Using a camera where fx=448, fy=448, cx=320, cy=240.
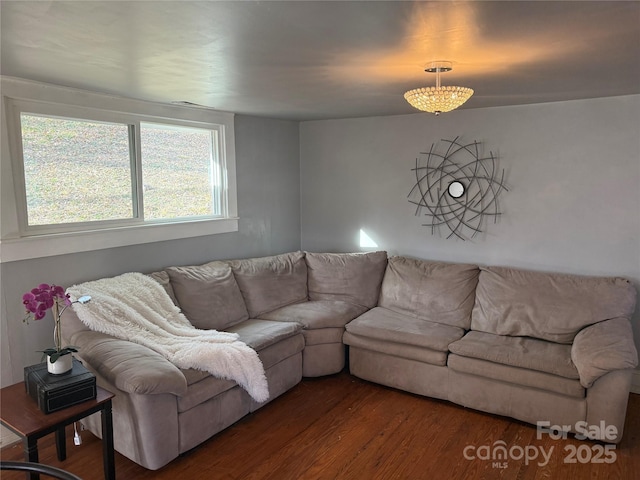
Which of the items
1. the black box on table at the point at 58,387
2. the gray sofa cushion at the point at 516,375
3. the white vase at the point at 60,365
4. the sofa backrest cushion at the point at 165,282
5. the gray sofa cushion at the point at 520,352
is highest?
the sofa backrest cushion at the point at 165,282

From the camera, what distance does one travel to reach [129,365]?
7.83ft

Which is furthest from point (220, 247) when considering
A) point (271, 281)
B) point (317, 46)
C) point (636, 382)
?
point (636, 382)

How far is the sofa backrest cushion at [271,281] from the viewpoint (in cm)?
380

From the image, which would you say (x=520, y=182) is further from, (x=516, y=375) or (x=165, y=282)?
(x=165, y=282)

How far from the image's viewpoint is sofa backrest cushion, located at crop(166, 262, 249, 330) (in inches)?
131

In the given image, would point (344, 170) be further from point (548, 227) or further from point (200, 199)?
point (548, 227)

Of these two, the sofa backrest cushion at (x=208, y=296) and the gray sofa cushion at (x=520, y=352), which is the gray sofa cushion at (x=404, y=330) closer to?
the gray sofa cushion at (x=520, y=352)

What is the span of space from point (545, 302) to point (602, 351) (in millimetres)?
A: 662

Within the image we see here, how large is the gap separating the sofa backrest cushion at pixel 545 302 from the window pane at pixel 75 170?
113 inches

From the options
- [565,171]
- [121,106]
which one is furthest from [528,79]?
[121,106]

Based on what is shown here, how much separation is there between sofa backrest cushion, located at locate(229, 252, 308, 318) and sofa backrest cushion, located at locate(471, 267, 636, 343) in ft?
5.12

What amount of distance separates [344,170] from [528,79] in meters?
2.24

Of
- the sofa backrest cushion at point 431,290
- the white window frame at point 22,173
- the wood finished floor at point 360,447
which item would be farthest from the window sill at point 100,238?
the sofa backrest cushion at point 431,290

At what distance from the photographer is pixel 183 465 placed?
8.34ft
